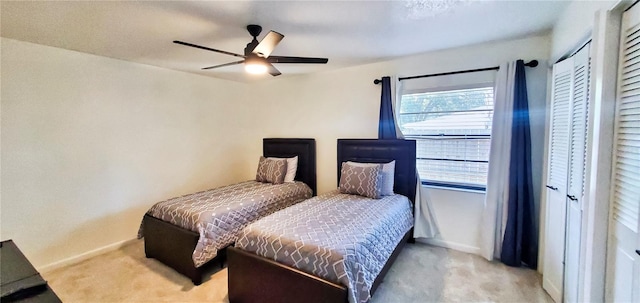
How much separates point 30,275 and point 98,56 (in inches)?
97.7

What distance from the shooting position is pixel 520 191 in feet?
8.46

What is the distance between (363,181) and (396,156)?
60cm

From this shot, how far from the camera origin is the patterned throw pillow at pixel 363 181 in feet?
9.77

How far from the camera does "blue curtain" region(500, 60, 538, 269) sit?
2584mm

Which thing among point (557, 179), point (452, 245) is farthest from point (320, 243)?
point (452, 245)

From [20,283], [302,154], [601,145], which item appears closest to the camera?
[601,145]

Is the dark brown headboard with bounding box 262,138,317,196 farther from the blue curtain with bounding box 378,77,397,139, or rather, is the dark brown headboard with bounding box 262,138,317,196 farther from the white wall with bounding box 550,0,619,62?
the white wall with bounding box 550,0,619,62

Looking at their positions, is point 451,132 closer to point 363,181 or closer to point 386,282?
point 363,181

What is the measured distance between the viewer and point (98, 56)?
299 cm

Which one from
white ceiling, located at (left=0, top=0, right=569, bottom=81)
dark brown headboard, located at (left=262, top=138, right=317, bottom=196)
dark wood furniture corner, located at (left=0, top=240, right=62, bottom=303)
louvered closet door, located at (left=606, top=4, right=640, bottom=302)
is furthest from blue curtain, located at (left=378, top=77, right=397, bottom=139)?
dark wood furniture corner, located at (left=0, top=240, right=62, bottom=303)

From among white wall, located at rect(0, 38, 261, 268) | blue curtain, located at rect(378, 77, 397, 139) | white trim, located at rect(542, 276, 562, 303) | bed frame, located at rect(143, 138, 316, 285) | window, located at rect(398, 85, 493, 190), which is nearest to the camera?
white trim, located at rect(542, 276, 562, 303)

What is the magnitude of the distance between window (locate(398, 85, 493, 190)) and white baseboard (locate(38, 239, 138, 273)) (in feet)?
12.9

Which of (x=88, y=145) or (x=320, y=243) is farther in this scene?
(x=88, y=145)

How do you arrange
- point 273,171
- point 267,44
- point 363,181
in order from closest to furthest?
point 267,44 → point 363,181 → point 273,171
